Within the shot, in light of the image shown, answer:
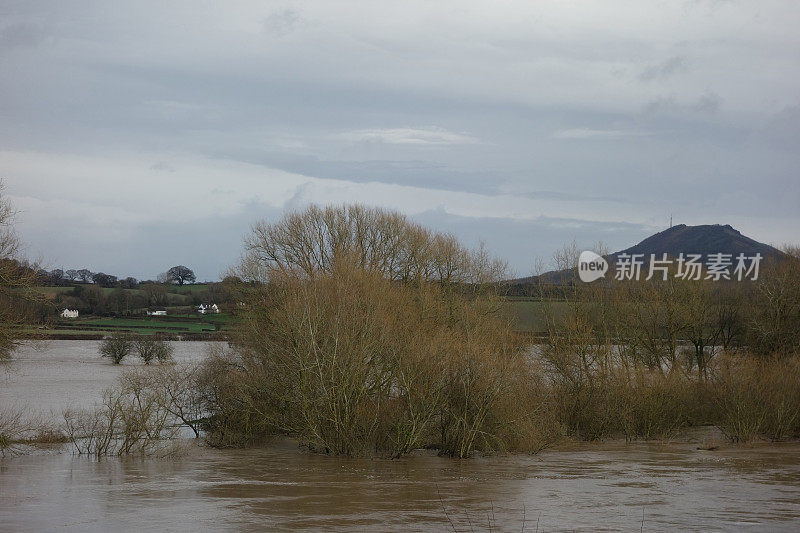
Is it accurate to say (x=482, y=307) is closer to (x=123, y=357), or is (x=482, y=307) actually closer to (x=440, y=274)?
(x=440, y=274)

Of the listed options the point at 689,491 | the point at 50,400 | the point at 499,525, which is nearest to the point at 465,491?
the point at 499,525

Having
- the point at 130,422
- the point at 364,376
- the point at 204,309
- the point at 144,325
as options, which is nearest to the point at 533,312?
the point at 364,376

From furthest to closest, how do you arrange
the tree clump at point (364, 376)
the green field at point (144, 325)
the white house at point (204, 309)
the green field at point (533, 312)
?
the white house at point (204, 309) → the green field at point (144, 325) → the green field at point (533, 312) → the tree clump at point (364, 376)

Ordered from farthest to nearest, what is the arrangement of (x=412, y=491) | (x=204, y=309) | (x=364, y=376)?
(x=204, y=309) → (x=364, y=376) → (x=412, y=491)

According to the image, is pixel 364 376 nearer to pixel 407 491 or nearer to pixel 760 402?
pixel 407 491

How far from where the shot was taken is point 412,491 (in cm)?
2808

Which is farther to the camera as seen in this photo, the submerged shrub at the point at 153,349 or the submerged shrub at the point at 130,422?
the submerged shrub at the point at 153,349

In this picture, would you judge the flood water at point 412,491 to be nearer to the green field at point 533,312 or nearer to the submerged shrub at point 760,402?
the submerged shrub at point 760,402

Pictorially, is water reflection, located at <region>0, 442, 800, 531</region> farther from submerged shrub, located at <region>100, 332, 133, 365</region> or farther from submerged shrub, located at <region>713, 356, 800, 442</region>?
submerged shrub, located at <region>100, 332, 133, 365</region>

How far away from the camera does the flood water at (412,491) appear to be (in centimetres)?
2323

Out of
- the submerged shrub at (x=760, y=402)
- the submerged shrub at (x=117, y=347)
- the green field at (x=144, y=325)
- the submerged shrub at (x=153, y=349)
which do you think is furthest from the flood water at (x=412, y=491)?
the green field at (x=144, y=325)

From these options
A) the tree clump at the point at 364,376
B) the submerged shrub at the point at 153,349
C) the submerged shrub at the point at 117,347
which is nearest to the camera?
the tree clump at the point at 364,376

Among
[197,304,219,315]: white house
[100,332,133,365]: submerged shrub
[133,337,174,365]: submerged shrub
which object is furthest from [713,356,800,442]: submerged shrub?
[197,304,219,315]: white house

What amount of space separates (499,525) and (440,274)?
26117mm
